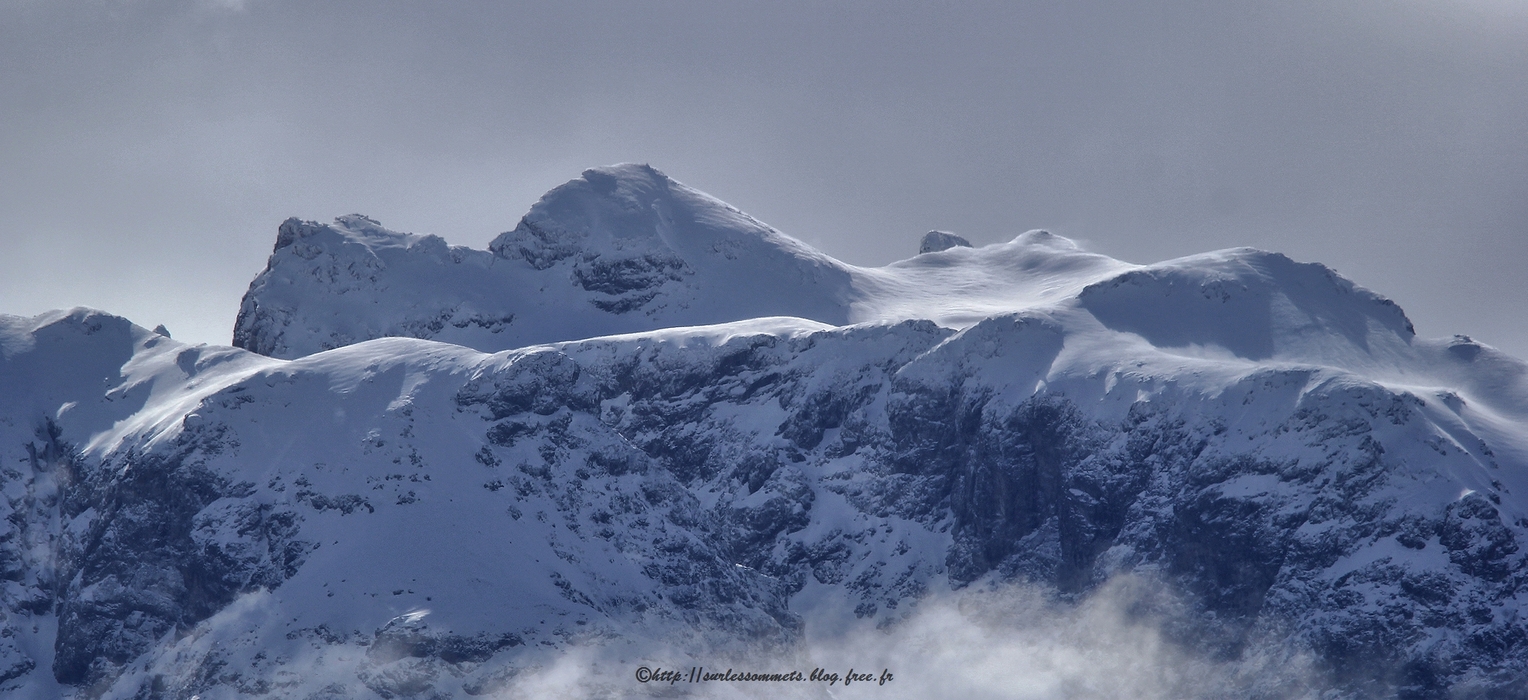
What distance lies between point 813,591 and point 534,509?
120 feet

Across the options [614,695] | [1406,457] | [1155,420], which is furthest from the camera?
[1155,420]

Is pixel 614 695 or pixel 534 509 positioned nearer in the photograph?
pixel 614 695

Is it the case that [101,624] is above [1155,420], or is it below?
below

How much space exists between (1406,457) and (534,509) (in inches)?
3438

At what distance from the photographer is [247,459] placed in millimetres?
178125

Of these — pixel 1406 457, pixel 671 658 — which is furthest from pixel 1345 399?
pixel 671 658

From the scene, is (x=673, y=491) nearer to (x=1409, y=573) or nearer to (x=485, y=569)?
(x=485, y=569)

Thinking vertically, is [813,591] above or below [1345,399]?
below

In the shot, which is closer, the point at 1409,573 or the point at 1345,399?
the point at 1409,573

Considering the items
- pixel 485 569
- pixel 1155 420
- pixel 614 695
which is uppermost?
pixel 1155 420

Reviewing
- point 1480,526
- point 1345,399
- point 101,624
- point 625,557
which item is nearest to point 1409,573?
point 1480,526

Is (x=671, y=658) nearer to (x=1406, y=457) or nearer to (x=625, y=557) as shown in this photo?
(x=625, y=557)

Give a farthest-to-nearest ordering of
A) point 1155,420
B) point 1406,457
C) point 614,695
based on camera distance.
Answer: point 1155,420
point 1406,457
point 614,695

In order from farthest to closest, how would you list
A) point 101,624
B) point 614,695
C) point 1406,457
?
point 1406,457
point 101,624
point 614,695
